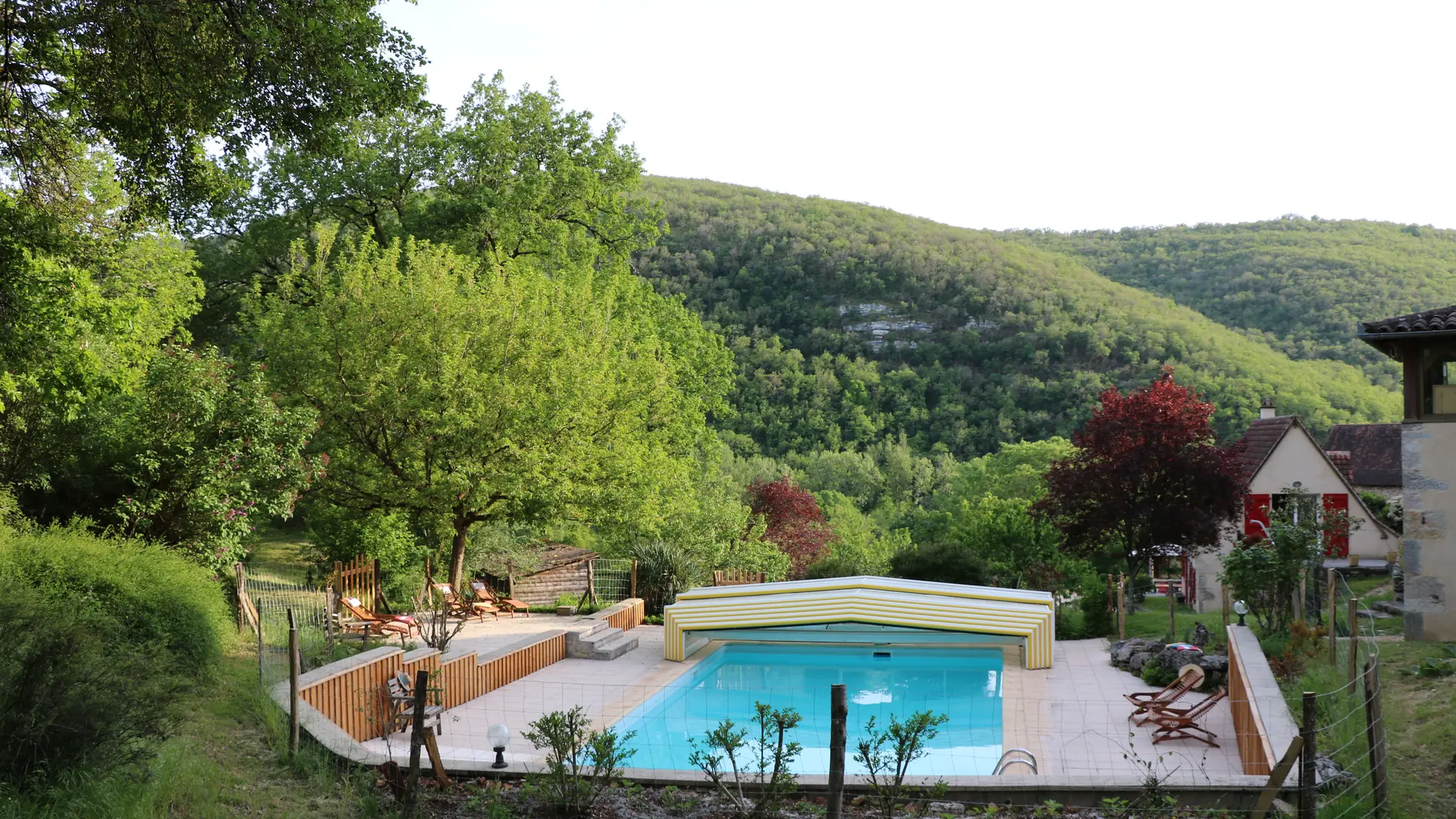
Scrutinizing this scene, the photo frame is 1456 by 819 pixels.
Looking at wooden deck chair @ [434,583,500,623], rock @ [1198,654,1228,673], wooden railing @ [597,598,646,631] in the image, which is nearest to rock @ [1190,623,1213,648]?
rock @ [1198,654,1228,673]

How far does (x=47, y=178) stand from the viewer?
9.81 meters

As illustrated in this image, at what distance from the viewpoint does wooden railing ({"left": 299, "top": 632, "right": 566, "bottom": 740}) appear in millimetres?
10766

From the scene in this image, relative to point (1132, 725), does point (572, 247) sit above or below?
above

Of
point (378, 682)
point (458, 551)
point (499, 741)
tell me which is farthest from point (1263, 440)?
point (499, 741)

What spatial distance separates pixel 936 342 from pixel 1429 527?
4510 cm

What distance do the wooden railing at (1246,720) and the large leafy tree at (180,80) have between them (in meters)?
9.20

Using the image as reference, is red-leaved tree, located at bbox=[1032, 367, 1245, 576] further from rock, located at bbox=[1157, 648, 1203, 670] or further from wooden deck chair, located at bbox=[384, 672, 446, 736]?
wooden deck chair, located at bbox=[384, 672, 446, 736]

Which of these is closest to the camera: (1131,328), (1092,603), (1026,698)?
(1026,698)

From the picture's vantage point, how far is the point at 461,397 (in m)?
18.2

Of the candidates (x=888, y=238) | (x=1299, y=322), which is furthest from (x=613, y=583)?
(x=888, y=238)

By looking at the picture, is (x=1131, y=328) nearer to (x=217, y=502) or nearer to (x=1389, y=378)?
(x=1389, y=378)

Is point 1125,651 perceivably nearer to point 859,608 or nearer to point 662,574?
point 859,608

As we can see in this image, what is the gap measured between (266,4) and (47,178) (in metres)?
2.69

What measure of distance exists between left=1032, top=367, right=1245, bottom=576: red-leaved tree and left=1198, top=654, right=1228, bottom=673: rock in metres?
4.53
